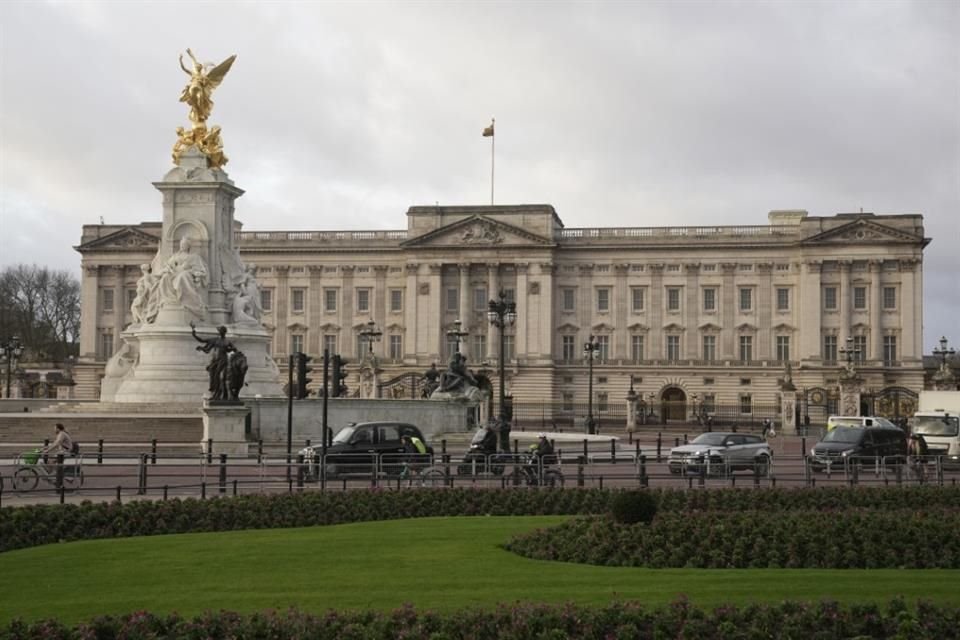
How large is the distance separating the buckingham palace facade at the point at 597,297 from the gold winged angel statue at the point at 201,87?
5185cm

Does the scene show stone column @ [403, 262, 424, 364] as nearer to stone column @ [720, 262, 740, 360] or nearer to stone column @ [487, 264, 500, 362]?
stone column @ [487, 264, 500, 362]

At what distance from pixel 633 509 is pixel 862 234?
87718 mm

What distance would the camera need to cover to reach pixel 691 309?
104 metres

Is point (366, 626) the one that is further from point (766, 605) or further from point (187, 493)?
point (187, 493)

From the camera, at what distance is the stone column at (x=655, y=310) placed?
10388cm

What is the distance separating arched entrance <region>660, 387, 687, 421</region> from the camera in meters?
102

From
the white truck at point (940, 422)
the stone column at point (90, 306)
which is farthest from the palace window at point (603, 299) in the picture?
the white truck at point (940, 422)

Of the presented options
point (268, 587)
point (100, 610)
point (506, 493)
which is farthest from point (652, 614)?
point (506, 493)

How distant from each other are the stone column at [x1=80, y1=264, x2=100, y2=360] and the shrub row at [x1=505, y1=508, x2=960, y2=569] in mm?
97823

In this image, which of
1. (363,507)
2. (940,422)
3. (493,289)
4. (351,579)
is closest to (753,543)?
(351,579)

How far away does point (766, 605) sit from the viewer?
1170 centimetres

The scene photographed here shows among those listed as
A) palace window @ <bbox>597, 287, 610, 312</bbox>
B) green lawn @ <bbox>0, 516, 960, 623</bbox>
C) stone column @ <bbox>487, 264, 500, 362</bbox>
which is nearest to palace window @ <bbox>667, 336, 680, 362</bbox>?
palace window @ <bbox>597, 287, 610, 312</bbox>

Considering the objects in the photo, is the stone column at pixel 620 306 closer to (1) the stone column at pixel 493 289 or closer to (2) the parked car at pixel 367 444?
(1) the stone column at pixel 493 289

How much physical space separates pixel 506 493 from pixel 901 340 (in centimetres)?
8337
